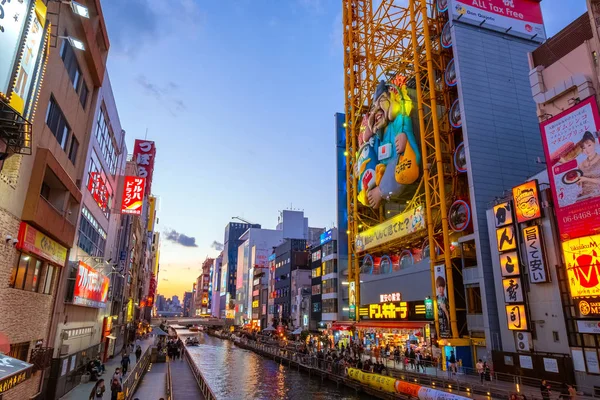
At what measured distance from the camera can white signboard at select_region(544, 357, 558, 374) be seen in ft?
80.4

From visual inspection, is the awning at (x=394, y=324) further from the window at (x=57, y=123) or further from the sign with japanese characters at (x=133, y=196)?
the window at (x=57, y=123)

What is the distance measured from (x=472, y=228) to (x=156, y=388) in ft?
96.0

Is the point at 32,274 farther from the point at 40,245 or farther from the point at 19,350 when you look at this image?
the point at 19,350

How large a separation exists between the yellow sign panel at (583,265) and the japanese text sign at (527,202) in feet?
11.5

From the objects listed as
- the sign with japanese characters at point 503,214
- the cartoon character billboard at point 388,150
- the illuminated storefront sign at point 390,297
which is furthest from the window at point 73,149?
the illuminated storefront sign at point 390,297

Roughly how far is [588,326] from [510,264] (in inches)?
257

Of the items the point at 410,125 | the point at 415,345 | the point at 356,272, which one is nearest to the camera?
the point at 415,345

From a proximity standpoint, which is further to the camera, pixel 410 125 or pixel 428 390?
pixel 410 125

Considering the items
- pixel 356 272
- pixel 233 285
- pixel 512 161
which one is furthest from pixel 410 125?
pixel 233 285

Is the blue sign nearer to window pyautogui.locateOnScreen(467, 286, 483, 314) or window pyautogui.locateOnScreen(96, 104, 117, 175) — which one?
window pyautogui.locateOnScreen(467, 286, 483, 314)

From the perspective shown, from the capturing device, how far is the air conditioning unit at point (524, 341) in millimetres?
26953

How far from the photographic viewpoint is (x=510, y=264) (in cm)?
2850

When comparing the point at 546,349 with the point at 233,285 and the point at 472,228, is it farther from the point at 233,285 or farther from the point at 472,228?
the point at 233,285

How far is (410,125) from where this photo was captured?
4691 cm
